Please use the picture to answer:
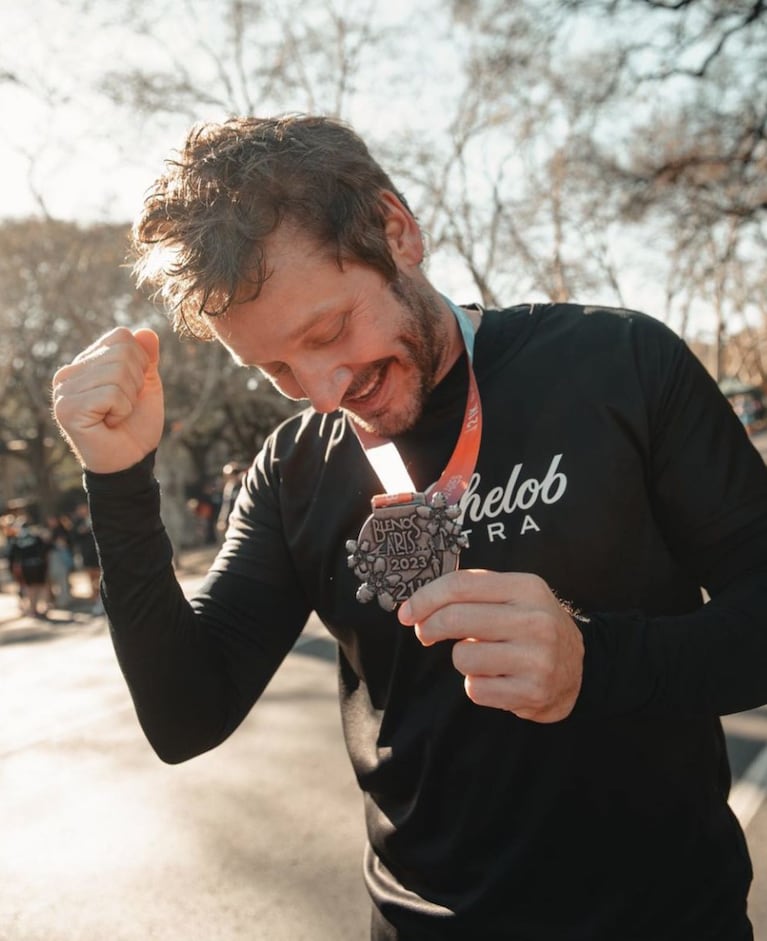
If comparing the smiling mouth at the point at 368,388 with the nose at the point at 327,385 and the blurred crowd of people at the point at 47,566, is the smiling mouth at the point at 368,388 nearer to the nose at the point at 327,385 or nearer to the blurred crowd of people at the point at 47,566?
the nose at the point at 327,385

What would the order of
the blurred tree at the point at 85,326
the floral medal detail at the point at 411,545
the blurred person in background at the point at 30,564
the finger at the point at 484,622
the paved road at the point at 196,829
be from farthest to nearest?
the blurred tree at the point at 85,326
the blurred person in background at the point at 30,564
the paved road at the point at 196,829
the floral medal detail at the point at 411,545
the finger at the point at 484,622

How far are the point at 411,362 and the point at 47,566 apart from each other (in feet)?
49.0

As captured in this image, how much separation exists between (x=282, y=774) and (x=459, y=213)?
1362 cm

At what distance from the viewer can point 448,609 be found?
1.14 m

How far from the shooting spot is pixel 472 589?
114 centimetres

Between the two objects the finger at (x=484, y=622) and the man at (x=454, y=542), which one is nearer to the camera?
the finger at (x=484, y=622)

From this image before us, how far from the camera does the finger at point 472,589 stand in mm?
1136

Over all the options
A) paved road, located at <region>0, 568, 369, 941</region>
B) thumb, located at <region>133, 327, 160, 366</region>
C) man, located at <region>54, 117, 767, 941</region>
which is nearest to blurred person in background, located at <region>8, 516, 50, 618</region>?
paved road, located at <region>0, 568, 369, 941</region>

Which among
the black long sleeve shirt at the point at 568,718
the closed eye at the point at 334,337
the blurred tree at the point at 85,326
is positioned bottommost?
the black long sleeve shirt at the point at 568,718

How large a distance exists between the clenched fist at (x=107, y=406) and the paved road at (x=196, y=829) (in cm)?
300

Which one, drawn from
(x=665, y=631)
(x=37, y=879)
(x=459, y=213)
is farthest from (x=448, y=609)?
(x=459, y=213)

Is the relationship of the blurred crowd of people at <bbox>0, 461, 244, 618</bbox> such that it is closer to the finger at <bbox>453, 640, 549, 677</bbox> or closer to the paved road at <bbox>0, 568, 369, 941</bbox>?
the paved road at <bbox>0, 568, 369, 941</bbox>

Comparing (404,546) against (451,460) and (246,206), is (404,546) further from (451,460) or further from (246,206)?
(246,206)

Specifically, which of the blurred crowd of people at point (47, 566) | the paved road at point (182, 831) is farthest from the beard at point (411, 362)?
the blurred crowd of people at point (47, 566)
